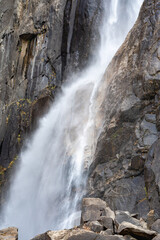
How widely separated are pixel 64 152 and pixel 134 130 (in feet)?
17.6

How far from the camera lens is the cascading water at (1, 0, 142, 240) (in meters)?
11.2

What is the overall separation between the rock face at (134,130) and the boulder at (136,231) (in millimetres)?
1315

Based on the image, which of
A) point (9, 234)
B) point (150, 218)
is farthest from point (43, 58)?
point (150, 218)

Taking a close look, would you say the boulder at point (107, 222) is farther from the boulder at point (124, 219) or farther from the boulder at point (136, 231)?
the boulder at point (136, 231)

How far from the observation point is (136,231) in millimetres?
5434

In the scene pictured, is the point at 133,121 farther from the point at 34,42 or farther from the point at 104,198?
the point at 34,42

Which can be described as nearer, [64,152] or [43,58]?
[64,152]

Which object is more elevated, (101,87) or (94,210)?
(101,87)

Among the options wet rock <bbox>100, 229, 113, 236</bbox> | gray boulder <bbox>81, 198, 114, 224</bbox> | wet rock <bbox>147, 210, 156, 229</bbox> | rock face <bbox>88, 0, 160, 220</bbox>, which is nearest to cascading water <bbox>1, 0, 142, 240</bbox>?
rock face <bbox>88, 0, 160, 220</bbox>

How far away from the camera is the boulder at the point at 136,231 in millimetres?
5277

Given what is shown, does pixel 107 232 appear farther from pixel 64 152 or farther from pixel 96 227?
pixel 64 152

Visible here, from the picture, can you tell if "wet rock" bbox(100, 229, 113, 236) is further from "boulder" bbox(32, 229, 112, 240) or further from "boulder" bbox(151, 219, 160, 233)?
"boulder" bbox(151, 219, 160, 233)

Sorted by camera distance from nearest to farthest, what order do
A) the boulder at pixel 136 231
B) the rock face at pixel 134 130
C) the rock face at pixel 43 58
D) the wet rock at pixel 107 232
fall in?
the boulder at pixel 136 231
the wet rock at pixel 107 232
the rock face at pixel 134 130
the rock face at pixel 43 58

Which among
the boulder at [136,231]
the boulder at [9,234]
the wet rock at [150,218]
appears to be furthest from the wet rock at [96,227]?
the boulder at [9,234]
